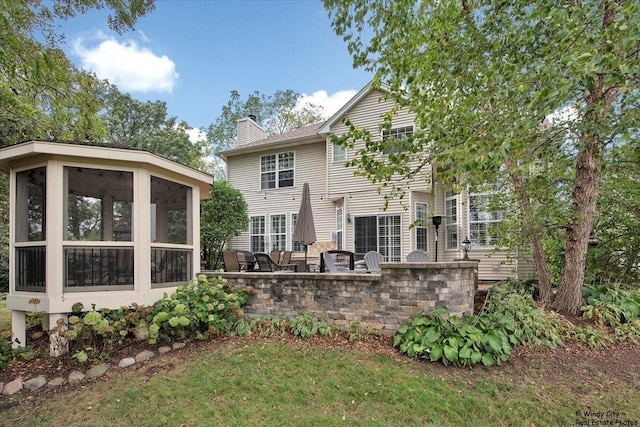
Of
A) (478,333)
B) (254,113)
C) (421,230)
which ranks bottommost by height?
(478,333)

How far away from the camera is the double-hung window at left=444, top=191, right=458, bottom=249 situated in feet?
36.5

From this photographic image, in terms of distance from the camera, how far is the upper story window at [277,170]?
45.6 ft

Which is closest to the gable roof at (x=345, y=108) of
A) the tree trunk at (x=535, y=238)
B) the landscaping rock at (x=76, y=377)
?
the tree trunk at (x=535, y=238)

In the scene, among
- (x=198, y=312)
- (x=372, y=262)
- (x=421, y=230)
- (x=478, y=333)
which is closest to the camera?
(x=478, y=333)

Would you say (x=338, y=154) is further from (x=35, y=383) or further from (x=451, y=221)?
(x=35, y=383)

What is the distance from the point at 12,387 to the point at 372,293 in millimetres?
4534

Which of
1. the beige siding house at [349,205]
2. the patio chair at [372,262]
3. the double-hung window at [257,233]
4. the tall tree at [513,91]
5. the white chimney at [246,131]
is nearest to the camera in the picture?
the tall tree at [513,91]

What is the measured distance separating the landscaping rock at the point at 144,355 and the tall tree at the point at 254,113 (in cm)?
2610

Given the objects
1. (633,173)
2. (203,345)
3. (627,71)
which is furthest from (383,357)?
(633,173)

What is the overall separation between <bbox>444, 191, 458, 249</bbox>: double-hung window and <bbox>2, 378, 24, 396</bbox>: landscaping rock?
10.5 meters

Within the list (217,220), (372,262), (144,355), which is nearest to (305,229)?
(372,262)

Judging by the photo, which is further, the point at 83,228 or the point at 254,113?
the point at 254,113

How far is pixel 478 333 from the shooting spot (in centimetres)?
439

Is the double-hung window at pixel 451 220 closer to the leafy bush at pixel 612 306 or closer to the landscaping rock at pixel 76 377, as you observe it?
the leafy bush at pixel 612 306
